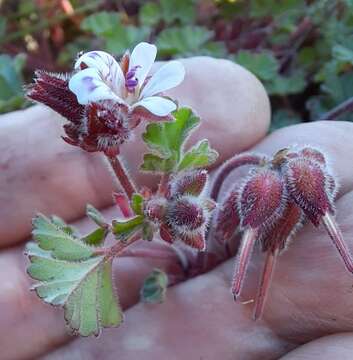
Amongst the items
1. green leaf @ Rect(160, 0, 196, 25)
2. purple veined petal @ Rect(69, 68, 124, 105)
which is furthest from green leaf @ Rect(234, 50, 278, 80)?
purple veined petal @ Rect(69, 68, 124, 105)

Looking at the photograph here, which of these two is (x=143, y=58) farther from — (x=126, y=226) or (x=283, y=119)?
(x=283, y=119)

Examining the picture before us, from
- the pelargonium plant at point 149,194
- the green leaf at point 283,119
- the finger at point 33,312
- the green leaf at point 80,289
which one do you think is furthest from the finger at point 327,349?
the green leaf at point 283,119

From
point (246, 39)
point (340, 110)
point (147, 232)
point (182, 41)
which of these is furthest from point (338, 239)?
point (246, 39)

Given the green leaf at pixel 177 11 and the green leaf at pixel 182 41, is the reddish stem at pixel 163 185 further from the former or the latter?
the green leaf at pixel 177 11

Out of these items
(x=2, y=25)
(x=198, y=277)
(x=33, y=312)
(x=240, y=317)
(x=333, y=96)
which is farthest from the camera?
(x=2, y=25)

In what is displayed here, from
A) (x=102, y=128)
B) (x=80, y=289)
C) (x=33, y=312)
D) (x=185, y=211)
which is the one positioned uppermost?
(x=102, y=128)

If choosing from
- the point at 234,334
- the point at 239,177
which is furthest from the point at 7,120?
the point at 234,334
